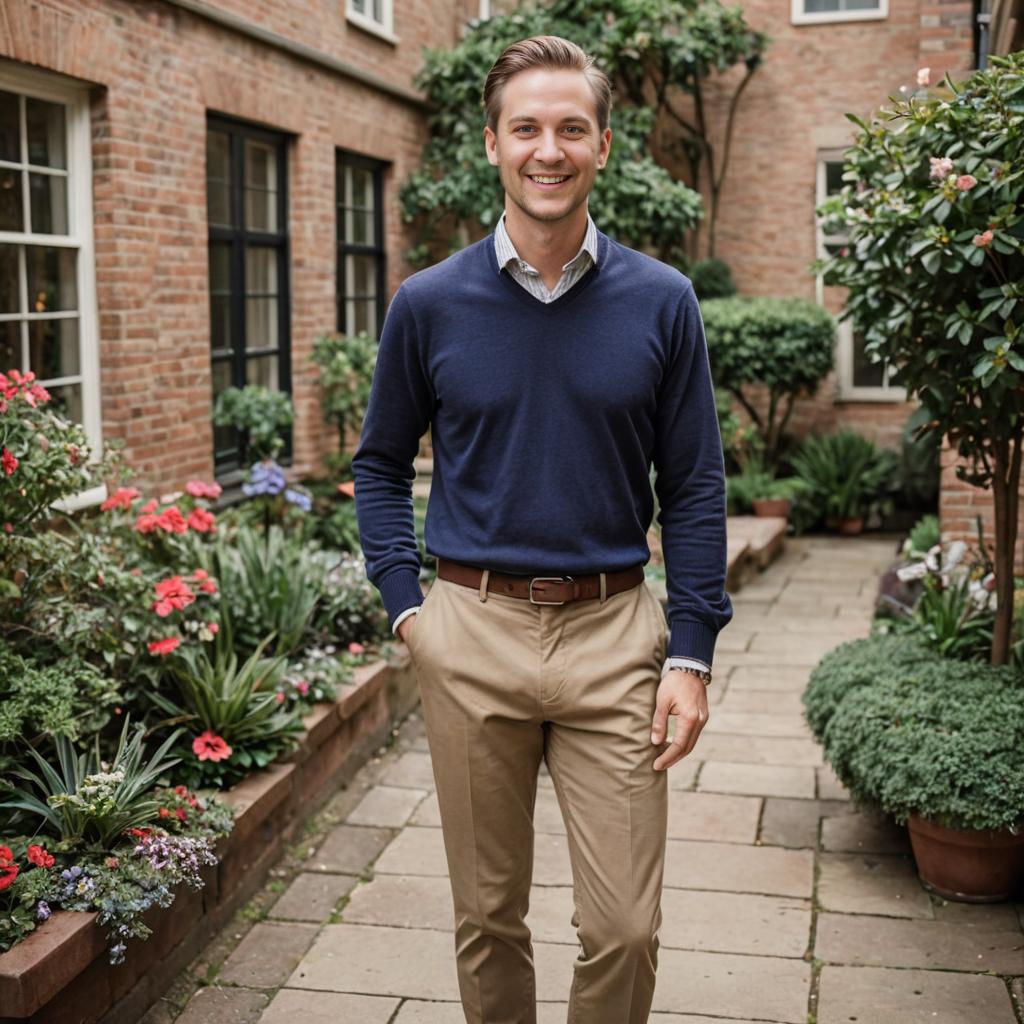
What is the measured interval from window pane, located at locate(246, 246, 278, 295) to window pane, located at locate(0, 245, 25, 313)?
2.50 m

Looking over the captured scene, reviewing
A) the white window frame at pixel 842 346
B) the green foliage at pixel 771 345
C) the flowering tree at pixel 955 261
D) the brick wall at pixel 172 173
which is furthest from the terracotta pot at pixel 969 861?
the white window frame at pixel 842 346

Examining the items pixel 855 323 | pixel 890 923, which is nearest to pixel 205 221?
pixel 855 323

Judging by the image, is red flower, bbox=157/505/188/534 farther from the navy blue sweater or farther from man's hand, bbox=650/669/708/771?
man's hand, bbox=650/669/708/771

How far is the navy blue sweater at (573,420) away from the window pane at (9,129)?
3.94 m

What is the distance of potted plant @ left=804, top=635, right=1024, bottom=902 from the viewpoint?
3846 mm

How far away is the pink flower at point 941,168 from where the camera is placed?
3.84 m

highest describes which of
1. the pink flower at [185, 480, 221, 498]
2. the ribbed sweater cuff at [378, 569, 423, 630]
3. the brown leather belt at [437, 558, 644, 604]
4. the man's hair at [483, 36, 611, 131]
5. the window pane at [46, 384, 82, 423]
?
the man's hair at [483, 36, 611, 131]

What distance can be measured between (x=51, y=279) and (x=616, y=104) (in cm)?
672

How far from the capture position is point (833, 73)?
1211 centimetres

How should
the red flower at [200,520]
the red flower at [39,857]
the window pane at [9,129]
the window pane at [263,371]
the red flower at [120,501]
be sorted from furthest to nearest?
the window pane at [263,371] → the window pane at [9,129] → the red flower at [200,520] → the red flower at [120,501] → the red flower at [39,857]

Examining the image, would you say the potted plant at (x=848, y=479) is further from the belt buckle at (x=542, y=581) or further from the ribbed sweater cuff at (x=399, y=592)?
the belt buckle at (x=542, y=581)

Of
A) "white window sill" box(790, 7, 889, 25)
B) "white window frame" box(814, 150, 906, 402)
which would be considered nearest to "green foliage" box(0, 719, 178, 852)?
"white window frame" box(814, 150, 906, 402)

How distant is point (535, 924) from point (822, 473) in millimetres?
8145

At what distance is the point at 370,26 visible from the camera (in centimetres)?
959
